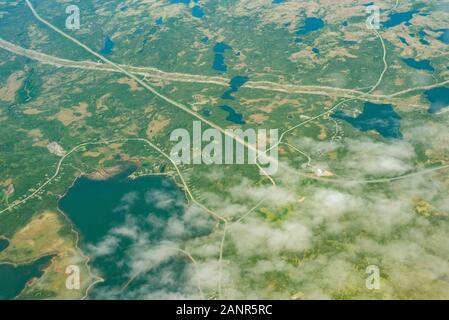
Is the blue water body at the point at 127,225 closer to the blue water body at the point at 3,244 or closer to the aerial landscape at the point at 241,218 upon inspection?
the aerial landscape at the point at 241,218

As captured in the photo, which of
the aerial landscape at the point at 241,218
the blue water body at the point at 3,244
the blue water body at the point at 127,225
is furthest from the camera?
the blue water body at the point at 3,244

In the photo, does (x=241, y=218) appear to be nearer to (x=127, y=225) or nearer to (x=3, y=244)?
(x=127, y=225)

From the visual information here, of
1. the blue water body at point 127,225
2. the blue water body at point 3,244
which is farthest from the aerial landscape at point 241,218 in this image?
the blue water body at point 3,244

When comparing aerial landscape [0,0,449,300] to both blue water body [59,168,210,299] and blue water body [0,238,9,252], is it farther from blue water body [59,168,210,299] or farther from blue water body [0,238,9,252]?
blue water body [0,238,9,252]

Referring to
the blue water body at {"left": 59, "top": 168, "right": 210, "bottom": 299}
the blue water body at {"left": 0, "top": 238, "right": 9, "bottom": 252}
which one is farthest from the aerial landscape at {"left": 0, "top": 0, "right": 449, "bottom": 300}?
the blue water body at {"left": 0, "top": 238, "right": 9, "bottom": 252}

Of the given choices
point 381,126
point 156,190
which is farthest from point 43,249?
point 381,126

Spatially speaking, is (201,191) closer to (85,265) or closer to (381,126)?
(85,265)

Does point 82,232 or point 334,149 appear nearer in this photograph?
point 82,232

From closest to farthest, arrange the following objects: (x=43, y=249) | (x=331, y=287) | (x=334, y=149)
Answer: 1. (x=331, y=287)
2. (x=43, y=249)
3. (x=334, y=149)
